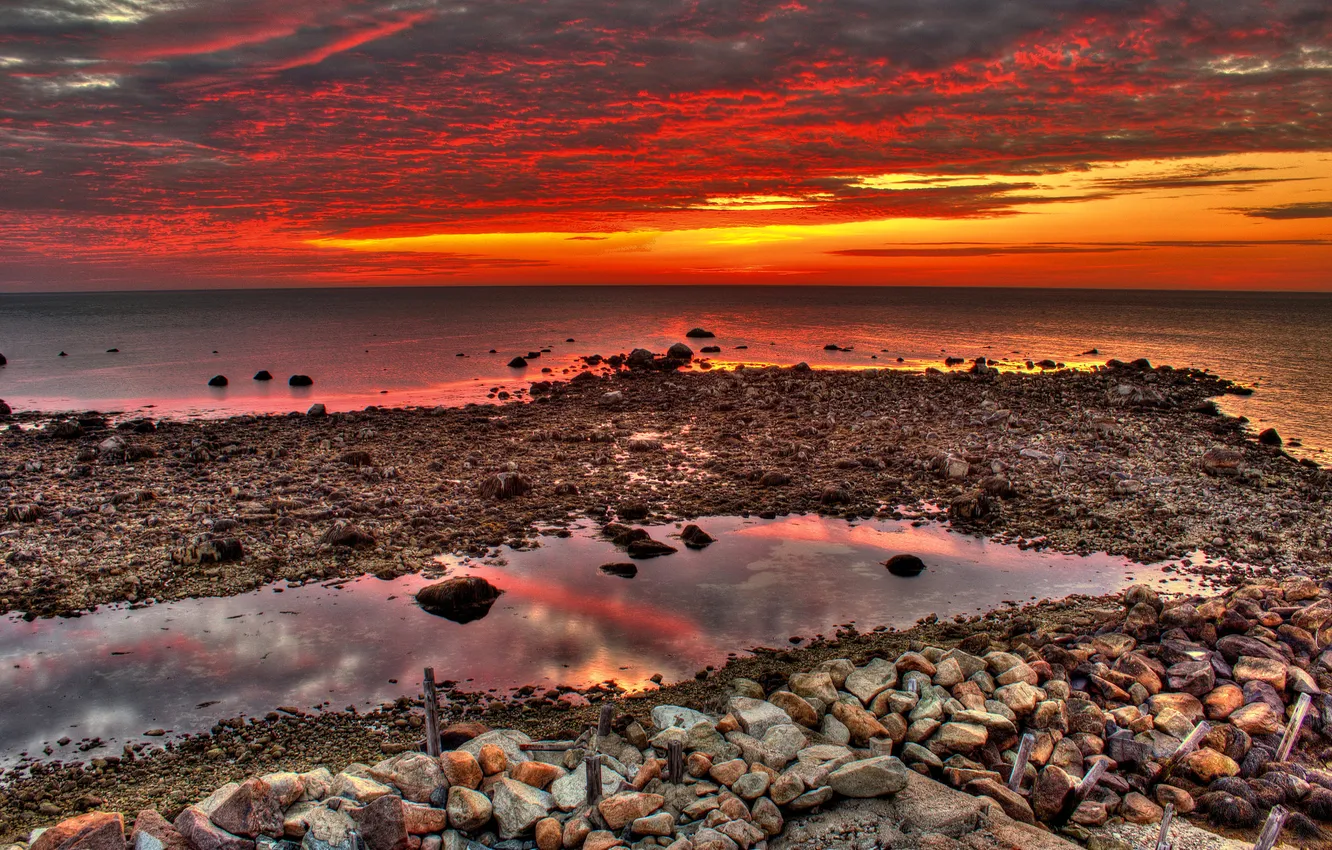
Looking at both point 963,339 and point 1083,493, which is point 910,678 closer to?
point 1083,493

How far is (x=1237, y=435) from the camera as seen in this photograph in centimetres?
3706

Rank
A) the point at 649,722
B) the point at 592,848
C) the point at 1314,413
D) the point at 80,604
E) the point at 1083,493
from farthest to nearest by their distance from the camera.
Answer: the point at 1314,413 < the point at 1083,493 < the point at 80,604 < the point at 649,722 < the point at 592,848

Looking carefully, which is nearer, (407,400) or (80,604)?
(80,604)

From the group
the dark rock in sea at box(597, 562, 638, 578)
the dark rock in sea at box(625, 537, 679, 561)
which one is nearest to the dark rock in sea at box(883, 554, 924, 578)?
the dark rock in sea at box(625, 537, 679, 561)

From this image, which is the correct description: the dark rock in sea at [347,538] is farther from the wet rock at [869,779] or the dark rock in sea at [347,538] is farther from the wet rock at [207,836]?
the wet rock at [869,779]

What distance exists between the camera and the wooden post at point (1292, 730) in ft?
41.1

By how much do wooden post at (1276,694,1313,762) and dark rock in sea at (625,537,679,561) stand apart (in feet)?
47.3

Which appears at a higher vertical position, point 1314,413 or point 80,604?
point 1314,413

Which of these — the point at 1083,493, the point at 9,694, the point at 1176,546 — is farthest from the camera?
the point at 1083,493

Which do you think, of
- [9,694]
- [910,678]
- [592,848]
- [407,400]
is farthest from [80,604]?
[407,400]

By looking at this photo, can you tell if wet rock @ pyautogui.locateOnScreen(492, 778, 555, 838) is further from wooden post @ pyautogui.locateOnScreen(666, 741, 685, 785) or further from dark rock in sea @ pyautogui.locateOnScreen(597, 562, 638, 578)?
dark rock in sea @ pyautogui.locateOnScreen(597, 562, 638, 578)

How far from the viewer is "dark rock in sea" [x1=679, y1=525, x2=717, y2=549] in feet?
76.9

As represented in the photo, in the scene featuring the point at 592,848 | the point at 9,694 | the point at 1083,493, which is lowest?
the point at 9,694

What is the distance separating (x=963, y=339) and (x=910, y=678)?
3607 inches
